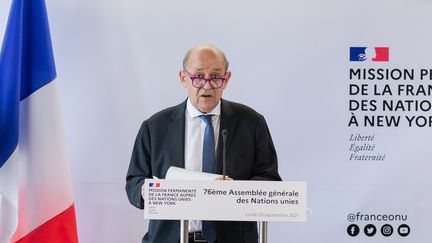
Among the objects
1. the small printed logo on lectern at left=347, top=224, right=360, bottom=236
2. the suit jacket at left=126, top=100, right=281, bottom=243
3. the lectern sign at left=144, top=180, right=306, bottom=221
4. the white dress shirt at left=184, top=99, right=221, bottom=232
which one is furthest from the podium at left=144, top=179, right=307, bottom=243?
the small printed logo on lectern at left=347, top=224, right=360, bottom=236

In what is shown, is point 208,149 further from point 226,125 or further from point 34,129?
point 34,129

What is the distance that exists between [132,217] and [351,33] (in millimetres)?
1614

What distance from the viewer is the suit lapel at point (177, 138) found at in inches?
103

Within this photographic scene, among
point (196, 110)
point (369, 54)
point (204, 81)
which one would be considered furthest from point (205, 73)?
point (369, 54)

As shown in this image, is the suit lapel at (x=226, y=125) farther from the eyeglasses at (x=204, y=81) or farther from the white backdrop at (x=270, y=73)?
the white backdrop at (x=270, y=73)

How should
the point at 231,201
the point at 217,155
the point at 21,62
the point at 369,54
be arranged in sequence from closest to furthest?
the point at 231,201 < the point at 217,155 < the point at 21,62 < the point at 369,54

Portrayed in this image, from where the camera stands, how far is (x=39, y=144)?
271 centimetres

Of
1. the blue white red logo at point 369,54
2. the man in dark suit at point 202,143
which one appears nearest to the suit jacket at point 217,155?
the man in dark suit at point 202,143

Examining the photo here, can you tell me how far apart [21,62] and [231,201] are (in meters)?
1.43

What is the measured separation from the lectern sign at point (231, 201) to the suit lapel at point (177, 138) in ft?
2.29

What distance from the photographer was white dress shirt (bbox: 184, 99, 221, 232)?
8.64 ft

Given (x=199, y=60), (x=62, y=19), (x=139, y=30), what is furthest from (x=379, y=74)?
(x=62, y=19)

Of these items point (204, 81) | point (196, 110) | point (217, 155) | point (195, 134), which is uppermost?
point (204, 81)

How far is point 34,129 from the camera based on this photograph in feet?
8.91
